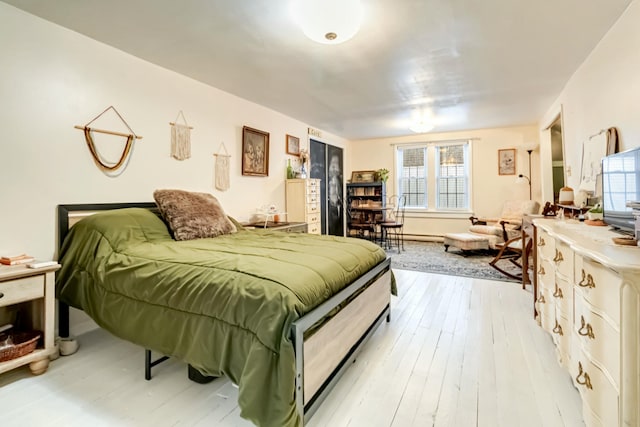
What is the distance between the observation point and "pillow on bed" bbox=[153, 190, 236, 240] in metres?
2.57

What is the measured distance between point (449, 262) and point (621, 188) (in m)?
3.28

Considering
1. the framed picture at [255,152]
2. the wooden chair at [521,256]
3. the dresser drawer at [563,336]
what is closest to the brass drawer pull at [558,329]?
the dresser drawer at [563,336]

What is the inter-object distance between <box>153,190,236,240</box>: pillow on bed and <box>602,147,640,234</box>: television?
9.37ft

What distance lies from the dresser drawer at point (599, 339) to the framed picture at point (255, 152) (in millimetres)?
3724

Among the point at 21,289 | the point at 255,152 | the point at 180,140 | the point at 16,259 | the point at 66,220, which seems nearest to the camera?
A: the point at 21,289

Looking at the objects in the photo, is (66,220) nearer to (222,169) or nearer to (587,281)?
(222,169)

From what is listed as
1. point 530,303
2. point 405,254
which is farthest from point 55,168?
point 405,254

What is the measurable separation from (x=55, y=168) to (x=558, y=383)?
3.76 m

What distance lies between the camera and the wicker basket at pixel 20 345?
1799mm

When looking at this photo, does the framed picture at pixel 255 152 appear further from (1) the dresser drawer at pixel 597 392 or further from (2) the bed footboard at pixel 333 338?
(1) the dresser drawer at pixel 597 392

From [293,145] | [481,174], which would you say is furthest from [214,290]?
[481,174]

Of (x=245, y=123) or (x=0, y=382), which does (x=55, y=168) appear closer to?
(x=0, y=382)

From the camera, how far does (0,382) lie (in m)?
1.85

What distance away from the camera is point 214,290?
1.49 metres
